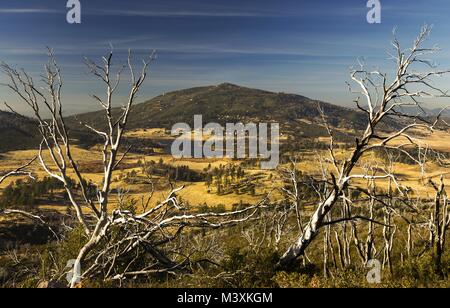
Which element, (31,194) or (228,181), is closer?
(31,194)

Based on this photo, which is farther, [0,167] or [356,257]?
[0,167]

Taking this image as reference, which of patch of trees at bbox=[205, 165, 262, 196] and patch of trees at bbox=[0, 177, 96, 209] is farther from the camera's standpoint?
patch of trees at bbox=[205, 165, 262, 196]

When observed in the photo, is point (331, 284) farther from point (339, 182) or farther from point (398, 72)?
point (398, 72)

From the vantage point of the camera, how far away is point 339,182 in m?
10.9

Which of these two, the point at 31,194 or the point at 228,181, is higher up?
the point at 228,181

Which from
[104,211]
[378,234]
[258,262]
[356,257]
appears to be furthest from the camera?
[378,234]

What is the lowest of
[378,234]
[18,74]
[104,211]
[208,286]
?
[378,234]

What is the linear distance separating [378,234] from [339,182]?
26970 mm

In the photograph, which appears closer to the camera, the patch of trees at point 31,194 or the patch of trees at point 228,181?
the patch of trees at point 31,194

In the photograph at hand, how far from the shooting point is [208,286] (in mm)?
10188

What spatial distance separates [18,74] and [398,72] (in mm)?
9285
